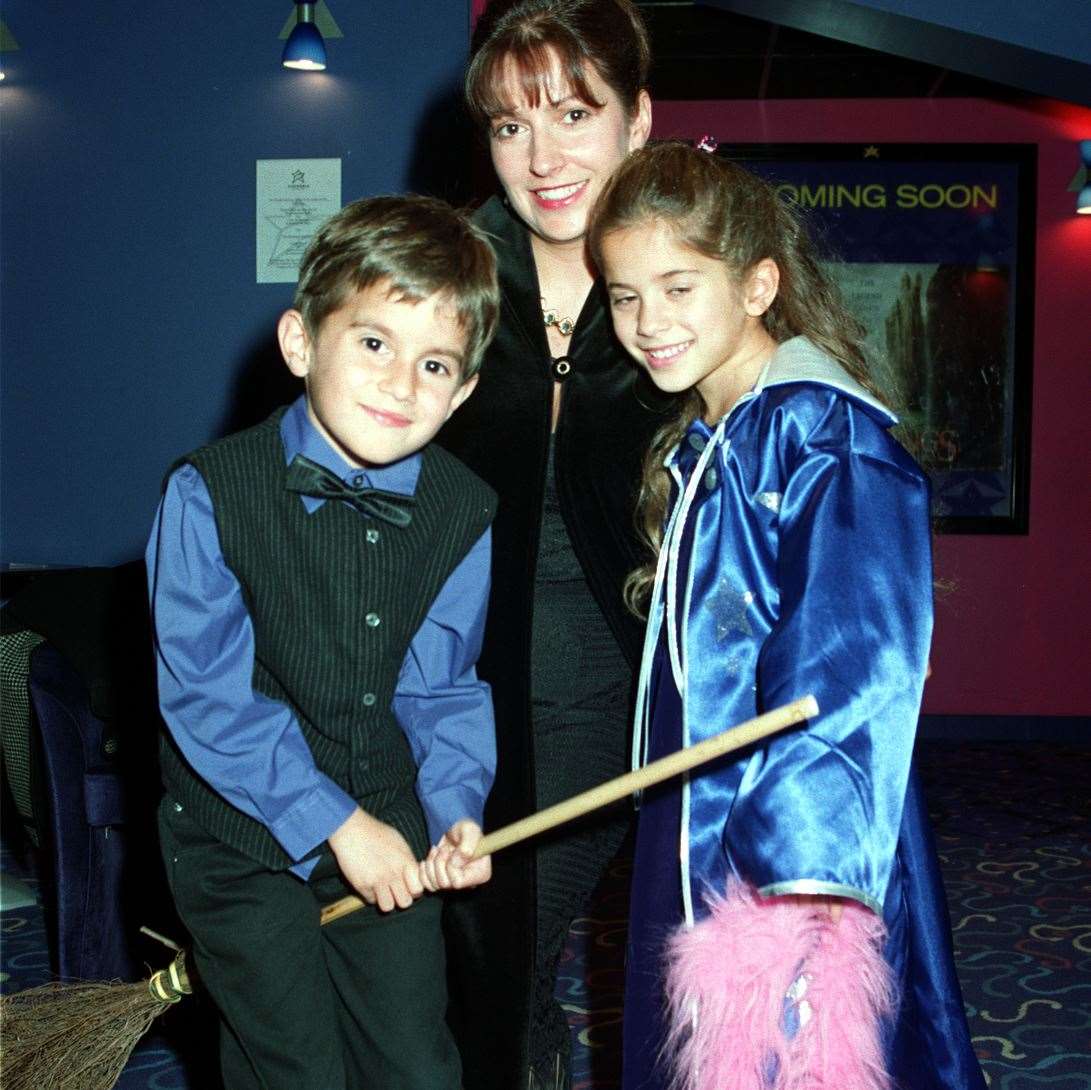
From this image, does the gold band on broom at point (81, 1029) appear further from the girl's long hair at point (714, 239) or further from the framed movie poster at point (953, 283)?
the framed movie poster at point (953, 283)

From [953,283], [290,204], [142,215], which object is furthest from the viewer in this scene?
[953,283]

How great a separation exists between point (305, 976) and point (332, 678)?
1.12ft

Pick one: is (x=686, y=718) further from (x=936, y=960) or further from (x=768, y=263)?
(x=768, y=263)

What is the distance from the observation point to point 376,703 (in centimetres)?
153

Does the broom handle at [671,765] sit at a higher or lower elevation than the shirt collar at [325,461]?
lower

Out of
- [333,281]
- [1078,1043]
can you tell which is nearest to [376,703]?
[333,281]

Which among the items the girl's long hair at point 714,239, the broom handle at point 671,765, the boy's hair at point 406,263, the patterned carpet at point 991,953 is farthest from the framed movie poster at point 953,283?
the broom handle at point 671,765

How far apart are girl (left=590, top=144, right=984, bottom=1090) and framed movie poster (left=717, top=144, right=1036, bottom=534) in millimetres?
4950

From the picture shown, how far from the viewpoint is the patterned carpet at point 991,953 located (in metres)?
2.73

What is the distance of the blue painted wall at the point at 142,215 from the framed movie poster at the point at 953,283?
2.88 m

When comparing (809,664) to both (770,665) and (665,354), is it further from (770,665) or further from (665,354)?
(665,354)

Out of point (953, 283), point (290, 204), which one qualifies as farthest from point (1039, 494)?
point (290, 204)

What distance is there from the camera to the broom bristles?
197 centimetres

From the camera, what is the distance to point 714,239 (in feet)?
5.38
